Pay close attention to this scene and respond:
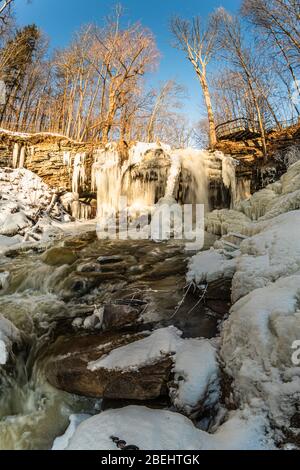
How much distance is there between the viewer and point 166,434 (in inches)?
89.0

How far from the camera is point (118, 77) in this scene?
1998cm

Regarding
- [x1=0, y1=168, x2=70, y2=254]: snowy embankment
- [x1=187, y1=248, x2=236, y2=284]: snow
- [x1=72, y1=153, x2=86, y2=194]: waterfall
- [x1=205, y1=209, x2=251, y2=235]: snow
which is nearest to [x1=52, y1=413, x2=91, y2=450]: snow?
[x1=187, y1=248, x2=236, y2=284]: snow

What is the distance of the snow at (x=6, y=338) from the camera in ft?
11.2

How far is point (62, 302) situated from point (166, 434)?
10.5ft

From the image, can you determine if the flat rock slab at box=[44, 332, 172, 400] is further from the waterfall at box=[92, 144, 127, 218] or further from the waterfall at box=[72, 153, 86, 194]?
the waterfall at box=[72, 153, 86, 194]

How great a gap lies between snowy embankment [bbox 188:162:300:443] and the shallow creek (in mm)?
701

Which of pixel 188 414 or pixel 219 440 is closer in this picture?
pixel 219 440

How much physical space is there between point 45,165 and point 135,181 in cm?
484

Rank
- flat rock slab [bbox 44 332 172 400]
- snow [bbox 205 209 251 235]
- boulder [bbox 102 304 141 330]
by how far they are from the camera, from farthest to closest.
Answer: snow [bbox 205 209 251 235] → boulder [bbox 102 304 141 330] → flat rock slab [bbox 44 332 172 400]

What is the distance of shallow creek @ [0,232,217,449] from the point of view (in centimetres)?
305

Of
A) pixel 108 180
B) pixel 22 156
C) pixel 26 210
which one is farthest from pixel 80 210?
pixel 22 156

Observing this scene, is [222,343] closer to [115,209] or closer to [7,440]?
[7,440]

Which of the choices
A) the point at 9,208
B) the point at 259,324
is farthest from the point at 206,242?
the point at 9,208

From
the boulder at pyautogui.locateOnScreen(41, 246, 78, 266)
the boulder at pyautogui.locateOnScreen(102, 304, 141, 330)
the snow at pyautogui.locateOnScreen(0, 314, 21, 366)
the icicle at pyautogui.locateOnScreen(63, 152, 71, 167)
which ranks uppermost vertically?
the icicle at pyautogui.locateOnScreen(63, 152, 71, 167)
